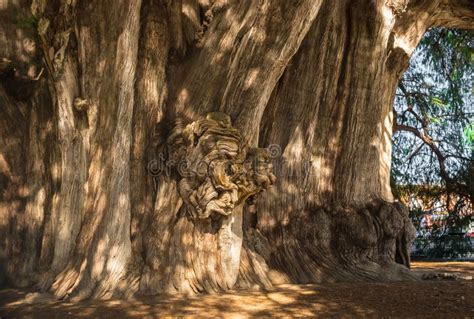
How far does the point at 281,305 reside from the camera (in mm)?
4742

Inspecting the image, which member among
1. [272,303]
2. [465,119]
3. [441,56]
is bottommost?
[272,303]

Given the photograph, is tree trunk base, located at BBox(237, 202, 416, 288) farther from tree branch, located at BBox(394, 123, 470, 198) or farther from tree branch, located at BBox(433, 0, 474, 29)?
tree branch, located at BBox(394, 123, 470, 198)

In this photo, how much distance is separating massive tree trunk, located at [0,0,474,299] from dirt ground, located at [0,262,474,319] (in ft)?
1.06

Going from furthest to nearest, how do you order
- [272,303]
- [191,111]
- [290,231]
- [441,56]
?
1. [441,56]
2. [290,231]
3. [191,111]
4. [272,303]

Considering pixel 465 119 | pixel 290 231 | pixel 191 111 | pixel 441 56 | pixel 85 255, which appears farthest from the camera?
pixel 465 119

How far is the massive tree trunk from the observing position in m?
5.32

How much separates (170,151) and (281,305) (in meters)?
1.81

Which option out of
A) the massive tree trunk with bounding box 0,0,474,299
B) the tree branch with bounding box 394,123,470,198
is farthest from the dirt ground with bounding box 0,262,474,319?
the tree branch with bounding box 394,123,470,198

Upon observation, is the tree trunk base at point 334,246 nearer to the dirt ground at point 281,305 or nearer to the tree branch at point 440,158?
the dirt ground at point 281,305

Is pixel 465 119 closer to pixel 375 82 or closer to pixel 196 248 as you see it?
pixel 375 82

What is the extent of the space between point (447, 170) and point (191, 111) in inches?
305

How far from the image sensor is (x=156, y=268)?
5316mm

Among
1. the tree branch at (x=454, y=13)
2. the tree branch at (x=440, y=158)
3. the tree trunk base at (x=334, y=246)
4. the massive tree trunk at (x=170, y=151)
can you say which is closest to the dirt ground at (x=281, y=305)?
the massive tree trunk at (x=170, y=151)

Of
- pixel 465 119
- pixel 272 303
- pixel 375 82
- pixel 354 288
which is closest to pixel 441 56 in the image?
pixel 465 119
